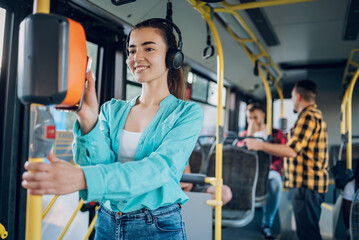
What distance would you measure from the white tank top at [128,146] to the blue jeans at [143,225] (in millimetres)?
191

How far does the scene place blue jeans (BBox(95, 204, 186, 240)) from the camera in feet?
3.60

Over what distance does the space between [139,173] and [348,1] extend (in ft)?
14.1

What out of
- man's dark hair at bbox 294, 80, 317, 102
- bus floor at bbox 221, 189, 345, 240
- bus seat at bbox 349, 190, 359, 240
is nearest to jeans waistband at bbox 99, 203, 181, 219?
bus seat at bbox 349, 190, 359, 240

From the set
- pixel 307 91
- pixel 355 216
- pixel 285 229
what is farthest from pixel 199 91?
pixel 355 216

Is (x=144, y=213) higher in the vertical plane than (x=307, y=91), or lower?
lower

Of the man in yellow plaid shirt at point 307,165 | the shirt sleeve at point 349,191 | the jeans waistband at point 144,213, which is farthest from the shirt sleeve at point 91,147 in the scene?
the shirt sleeve at point 349,191

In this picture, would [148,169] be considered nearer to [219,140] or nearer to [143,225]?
[143,225]

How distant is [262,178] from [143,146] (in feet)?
10.1

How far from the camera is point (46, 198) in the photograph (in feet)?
7.78

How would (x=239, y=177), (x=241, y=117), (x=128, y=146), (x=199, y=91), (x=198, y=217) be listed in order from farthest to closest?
(x=241, y=117)
(x=199, y=91)
(x=239, y=177)
(x=198, y=217)
(x=128, y=146)

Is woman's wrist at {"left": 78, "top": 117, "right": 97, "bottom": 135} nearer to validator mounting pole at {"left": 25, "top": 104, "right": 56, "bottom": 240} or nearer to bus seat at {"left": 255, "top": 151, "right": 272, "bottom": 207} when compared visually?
validator mounting pole at {"left": 25, "top": 104, "right": 56, "bottom": 240}

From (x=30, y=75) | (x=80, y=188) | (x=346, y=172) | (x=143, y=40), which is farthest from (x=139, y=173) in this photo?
(x=346, y=172)

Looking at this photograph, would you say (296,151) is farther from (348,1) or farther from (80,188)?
(80,188)

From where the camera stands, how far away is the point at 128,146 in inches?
45.6
